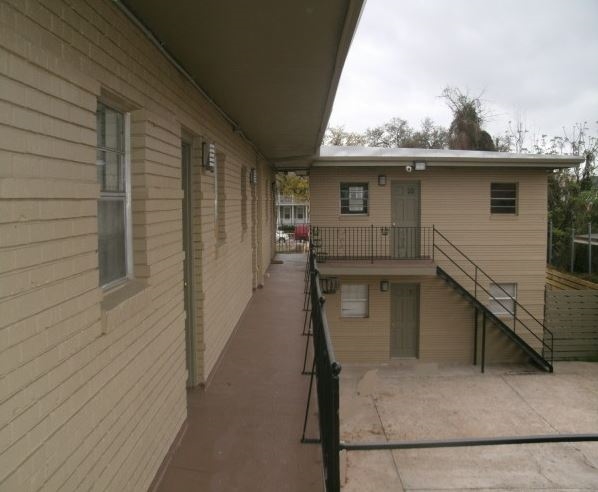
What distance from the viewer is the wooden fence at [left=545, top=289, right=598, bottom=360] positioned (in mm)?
14789

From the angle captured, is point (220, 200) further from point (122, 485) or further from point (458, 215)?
point (458, 215)

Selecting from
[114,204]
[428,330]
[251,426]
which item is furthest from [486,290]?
[114,204]

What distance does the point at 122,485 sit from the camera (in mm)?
2822

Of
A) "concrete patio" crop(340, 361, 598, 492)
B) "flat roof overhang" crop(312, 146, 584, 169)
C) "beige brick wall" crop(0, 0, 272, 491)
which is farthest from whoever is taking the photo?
"flat roof overhang" crop(312, 146, 584, 169)

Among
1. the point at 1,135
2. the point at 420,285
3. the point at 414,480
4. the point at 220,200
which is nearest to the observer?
the point at 1,135

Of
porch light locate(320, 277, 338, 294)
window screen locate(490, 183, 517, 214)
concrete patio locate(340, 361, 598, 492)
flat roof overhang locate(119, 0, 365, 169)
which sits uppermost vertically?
flat roof overhang locate(119, 0, 365, 169)

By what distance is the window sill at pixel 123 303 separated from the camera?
103 inches

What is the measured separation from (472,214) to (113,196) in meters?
13.2

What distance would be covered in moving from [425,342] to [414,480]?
7.25 m

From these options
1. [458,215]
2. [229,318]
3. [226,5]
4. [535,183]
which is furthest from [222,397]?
[535,183]

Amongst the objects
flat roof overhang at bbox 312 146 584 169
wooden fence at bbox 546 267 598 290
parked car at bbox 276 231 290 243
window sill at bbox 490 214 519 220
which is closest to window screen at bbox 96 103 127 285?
flat roof overhang at bbox 312 146 584 169

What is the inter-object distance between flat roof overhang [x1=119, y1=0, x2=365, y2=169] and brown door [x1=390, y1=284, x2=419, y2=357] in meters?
9.15

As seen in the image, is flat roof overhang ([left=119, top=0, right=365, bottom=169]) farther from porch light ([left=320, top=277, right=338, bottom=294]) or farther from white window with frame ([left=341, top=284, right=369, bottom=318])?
white window with frame ([left=341, top=284, right=369, bottom=318])

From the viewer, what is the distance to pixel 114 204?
10.3ft
